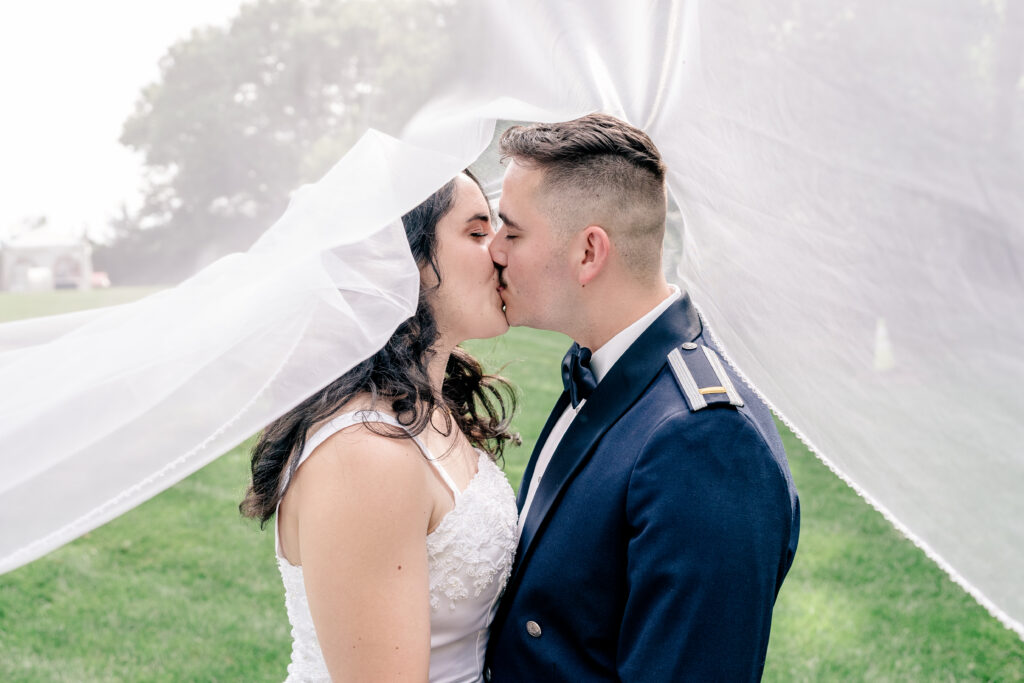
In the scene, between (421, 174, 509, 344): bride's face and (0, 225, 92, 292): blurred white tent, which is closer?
(0, 225, 92, 292): blurred white tent

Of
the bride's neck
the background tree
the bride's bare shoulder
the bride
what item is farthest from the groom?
the background tree

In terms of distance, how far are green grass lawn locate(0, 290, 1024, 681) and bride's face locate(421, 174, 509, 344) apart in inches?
44.6

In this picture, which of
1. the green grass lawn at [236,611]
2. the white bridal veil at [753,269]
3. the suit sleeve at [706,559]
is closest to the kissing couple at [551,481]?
the suit sleeve at [706,559]

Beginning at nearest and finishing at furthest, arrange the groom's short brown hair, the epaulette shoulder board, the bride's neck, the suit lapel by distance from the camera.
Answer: the epaulette shoulder board < the suit lapel < the groom's short brown hair < the bride's neck

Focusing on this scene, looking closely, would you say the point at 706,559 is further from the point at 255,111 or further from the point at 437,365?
the point at 255,111

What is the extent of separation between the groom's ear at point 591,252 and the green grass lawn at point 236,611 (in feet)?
4.53

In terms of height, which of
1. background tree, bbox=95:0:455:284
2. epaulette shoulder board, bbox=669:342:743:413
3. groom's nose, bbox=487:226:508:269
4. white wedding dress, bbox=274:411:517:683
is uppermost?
background tree, bbox=95:0:455:284

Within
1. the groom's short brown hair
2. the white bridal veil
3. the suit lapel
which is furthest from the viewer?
the groom's short brown hair

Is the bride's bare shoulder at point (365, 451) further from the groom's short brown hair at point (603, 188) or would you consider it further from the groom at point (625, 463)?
the groom's short brown hair at point (603, 188)

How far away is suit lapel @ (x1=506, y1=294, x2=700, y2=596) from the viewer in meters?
2.29

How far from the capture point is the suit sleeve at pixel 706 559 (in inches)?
72.9

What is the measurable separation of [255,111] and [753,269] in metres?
1.34

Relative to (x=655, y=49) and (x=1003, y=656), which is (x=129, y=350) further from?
(x=1003, y=656)

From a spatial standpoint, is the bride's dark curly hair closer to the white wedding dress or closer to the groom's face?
the white wedding dress
